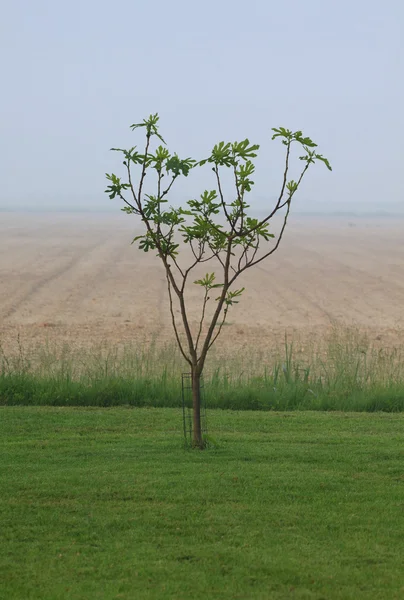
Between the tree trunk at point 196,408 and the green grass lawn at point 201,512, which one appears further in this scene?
the tree trunk at point 196,408

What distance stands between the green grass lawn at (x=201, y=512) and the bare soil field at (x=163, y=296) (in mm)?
7166

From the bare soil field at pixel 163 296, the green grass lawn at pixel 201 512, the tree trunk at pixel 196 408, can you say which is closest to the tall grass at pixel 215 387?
the green grass lawn at pixel 201 512

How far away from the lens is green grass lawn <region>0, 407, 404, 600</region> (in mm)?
3982

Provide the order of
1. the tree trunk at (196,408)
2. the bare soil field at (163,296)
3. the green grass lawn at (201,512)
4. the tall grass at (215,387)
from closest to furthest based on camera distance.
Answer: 1. the green grass lawn at (201,512)
2. the tree trunk at (196,408)
3. the tall grass at (215,387)
4. the bare soil field at (163,296)

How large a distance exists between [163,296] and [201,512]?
16822 millimetres

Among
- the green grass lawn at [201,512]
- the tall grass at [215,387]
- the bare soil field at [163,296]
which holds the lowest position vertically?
the green grass lawn at [201,512]

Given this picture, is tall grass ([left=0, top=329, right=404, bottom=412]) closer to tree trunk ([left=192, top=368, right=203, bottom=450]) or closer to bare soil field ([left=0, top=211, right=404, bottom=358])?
tree trunk ([left=192, top=368, right=203, bottom=450])

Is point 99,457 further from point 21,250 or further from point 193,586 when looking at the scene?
point 21,250

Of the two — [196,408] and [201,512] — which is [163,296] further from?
[201,512]

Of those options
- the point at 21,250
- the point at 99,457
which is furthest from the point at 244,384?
the point at 21,250

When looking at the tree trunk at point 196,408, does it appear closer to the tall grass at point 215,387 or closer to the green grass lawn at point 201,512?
the green grass lawn at point 201,512

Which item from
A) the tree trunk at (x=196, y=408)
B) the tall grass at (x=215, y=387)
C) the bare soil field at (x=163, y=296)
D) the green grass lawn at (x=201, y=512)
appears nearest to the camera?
the green grass lawn at (x=201, y=512)

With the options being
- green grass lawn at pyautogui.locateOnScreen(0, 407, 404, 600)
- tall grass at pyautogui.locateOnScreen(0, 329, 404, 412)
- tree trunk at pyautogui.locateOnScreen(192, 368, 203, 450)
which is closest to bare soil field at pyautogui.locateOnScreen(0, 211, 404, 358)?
tall grass at pyautogui.locateOnScreen(0, 329, 404, 412)

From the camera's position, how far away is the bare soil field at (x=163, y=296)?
621 inches
